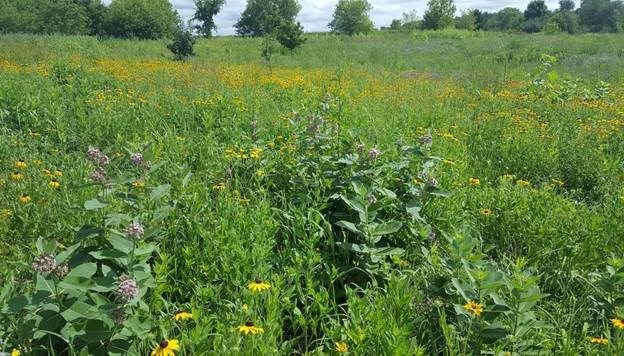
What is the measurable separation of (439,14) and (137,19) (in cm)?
3643

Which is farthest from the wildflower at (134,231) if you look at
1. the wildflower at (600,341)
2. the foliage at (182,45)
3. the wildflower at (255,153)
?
the foliage at (182,45)

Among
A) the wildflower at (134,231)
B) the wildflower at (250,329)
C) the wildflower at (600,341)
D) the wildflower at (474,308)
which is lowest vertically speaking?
the wildflower at (600,341)

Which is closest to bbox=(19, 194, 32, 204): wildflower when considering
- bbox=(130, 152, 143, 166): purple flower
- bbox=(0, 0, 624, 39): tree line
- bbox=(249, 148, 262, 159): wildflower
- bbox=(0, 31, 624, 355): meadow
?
bbox=(0, 31, 624, 355): meadow

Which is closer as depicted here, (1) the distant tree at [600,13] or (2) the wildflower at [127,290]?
(2) the wildflower at [127,290]

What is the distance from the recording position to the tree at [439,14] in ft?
196

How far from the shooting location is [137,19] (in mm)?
48406

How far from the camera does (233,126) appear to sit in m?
5.34

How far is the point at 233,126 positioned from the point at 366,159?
8.60 ft

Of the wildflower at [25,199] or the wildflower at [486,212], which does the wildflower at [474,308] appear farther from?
the wildflower at [25,199]

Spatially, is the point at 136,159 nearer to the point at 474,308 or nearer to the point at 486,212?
the point at 474,308

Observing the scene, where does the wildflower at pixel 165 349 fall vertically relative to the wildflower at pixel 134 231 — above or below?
below

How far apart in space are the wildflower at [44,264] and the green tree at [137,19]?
157ft

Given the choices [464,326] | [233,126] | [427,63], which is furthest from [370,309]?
[427,63]

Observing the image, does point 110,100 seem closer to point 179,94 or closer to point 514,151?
point 179,94
